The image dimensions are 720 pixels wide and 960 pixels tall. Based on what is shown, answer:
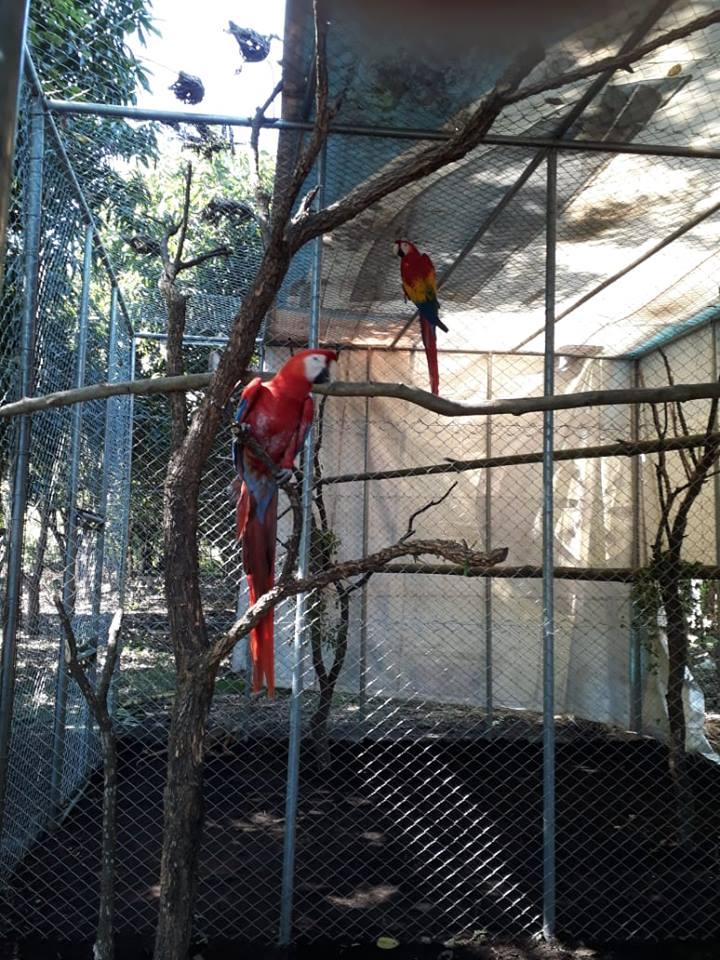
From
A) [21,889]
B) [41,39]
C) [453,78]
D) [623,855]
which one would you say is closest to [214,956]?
[21,889]

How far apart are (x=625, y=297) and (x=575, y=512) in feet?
6.09

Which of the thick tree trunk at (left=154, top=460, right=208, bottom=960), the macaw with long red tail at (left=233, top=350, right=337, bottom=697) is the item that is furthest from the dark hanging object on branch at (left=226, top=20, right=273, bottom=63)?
the thick tree trunk at (left=154, top=460, right=208, bottom=960)

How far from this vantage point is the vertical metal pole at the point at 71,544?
326 centimetres

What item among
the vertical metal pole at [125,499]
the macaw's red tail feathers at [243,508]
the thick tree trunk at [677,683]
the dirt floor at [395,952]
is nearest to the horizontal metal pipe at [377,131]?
the macaw's red tail feathers at [243,508]

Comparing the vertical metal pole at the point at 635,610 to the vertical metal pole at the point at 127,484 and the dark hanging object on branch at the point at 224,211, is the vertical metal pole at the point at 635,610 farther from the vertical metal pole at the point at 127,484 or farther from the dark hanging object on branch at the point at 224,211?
the vertical metal pole at the point at 127,484

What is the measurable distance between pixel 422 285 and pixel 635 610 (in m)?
2.32

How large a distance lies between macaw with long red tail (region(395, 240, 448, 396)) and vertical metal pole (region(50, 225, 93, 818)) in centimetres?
157

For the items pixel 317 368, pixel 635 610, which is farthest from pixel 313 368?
pixel 635 610

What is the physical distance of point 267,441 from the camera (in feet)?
8.82

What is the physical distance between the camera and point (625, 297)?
190 inches

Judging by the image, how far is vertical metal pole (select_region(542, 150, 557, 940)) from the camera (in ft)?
8.84

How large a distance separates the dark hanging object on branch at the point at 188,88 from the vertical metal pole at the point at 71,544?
3.63 ft

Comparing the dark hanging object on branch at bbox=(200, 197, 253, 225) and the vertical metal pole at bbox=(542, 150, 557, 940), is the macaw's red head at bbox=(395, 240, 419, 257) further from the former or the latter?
the vertical metal pole at bbox=(542, 150, 557, 940)

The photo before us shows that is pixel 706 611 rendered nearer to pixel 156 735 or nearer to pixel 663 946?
pixel 663 946
